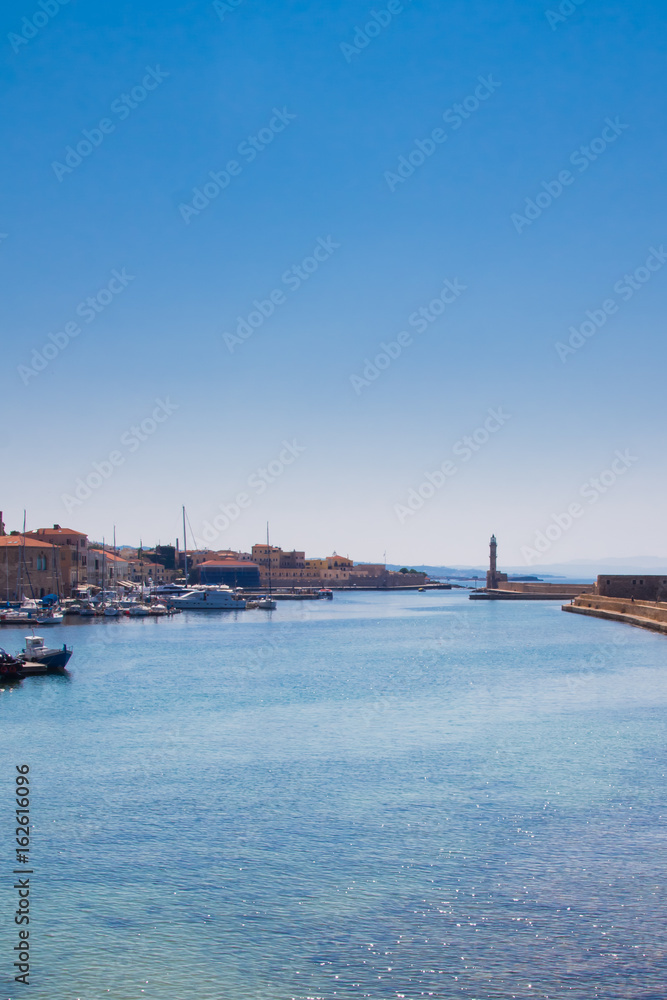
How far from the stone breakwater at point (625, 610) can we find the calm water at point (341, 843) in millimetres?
26453

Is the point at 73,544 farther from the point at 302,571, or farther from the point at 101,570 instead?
the point at 302,571

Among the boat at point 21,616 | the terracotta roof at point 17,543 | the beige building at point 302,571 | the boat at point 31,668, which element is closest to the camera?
the boat at point 31,668

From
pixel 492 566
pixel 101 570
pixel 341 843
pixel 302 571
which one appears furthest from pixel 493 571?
pixel 341 843

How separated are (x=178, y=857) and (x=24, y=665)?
2477 centimetres

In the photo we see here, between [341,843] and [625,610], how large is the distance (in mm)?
59345

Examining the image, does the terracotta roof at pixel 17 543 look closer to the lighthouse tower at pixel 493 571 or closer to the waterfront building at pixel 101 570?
the waterfront building at pixel 101 570

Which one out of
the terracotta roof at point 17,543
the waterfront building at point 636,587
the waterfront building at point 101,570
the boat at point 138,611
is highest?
the terracotta roof at point 17,543

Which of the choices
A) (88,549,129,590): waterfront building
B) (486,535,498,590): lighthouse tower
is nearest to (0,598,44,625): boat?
(88,549,129,590): waterfront building

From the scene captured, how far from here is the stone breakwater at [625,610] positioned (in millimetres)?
57312

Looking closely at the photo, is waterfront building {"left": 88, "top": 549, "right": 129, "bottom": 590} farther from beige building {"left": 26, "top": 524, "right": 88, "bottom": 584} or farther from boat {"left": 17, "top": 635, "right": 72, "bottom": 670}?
boat {"left": 17, "top": 635, "right": 72, "bottom": 670}

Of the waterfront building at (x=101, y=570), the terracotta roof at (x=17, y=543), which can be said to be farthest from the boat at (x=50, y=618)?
the waterfront building at (x=101, y=570)

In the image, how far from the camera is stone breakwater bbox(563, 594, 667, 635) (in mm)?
57312

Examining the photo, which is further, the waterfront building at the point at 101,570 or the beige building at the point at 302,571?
the beige building at the point at 302,571

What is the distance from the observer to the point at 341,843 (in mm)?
14477
